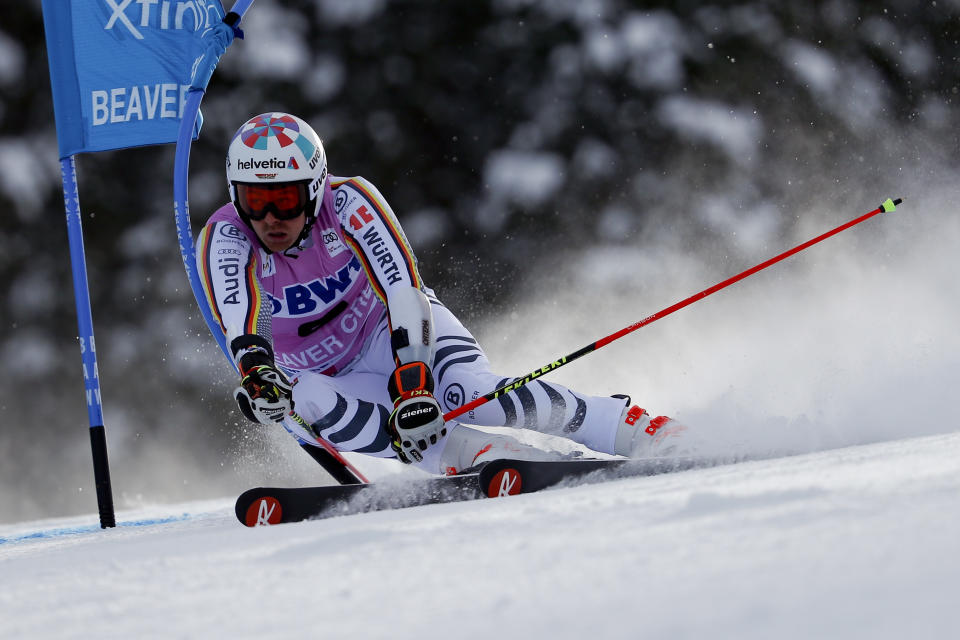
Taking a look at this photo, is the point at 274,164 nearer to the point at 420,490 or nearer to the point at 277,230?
the point at 277,230

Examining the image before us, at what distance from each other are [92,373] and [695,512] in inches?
127

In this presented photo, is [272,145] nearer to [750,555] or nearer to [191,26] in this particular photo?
[191,26]

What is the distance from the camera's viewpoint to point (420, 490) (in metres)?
2.81

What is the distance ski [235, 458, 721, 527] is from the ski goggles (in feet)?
3.05

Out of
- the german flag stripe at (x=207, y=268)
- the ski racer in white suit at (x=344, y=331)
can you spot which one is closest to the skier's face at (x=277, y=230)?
the ski racer in white suit at (x=344, y=331)

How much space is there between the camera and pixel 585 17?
1104 centimetres

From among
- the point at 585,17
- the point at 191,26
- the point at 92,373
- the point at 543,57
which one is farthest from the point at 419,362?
the point at 585,17

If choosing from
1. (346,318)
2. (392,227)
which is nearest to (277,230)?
(392,227)

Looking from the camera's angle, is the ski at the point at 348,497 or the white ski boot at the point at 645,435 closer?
the ski at the point at 348,497

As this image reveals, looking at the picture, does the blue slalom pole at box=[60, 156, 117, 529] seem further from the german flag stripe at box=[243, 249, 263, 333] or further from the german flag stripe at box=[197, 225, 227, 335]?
the german flag stripe at box=[243, 249, 263, 333]

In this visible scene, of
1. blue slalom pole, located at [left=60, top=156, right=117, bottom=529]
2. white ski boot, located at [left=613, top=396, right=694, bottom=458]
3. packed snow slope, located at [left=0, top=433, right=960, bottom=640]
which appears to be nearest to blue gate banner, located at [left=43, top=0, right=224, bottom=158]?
blue slalom pole, located at [left=60, top=156, right=117, bottom=529]

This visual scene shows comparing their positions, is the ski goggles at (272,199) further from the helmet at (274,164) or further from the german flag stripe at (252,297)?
the german flag stripe at (252,297)

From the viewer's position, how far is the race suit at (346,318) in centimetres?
318

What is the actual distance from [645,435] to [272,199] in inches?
56.8
